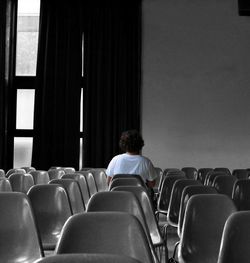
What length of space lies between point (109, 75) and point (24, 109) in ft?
7.72

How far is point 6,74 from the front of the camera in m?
12.8

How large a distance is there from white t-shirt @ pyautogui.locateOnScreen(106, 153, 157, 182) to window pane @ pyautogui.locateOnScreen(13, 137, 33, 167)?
24.7 ft

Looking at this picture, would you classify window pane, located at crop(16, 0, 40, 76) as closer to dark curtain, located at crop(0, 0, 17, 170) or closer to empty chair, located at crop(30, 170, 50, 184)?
dark curtain, located at crop(0, 0, 17, 170)

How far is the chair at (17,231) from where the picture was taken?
2.90m

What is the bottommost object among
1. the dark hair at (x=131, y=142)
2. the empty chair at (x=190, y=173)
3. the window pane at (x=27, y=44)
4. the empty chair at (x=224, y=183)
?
the empty chair at (x=190, y=173)

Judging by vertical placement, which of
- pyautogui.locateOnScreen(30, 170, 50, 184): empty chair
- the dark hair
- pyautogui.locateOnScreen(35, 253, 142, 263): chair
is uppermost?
the dark hair

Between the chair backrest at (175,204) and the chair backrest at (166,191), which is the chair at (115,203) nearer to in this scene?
the chair backrest at (175,204)

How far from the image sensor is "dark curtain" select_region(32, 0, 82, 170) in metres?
12.7

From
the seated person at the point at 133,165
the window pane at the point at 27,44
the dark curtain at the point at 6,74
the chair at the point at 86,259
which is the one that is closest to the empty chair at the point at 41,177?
the seated person at the point at 133,165

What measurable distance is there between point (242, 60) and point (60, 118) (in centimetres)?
444

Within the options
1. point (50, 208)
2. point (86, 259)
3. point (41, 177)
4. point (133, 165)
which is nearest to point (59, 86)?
point (41, 177)

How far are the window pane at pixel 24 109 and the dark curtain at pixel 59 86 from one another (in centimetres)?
63

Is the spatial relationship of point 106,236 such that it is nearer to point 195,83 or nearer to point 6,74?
point 195,83

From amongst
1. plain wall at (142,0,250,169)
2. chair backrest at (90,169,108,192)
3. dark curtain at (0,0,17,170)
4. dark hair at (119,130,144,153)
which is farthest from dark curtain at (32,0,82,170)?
dark hair at (119,130,144,153)
